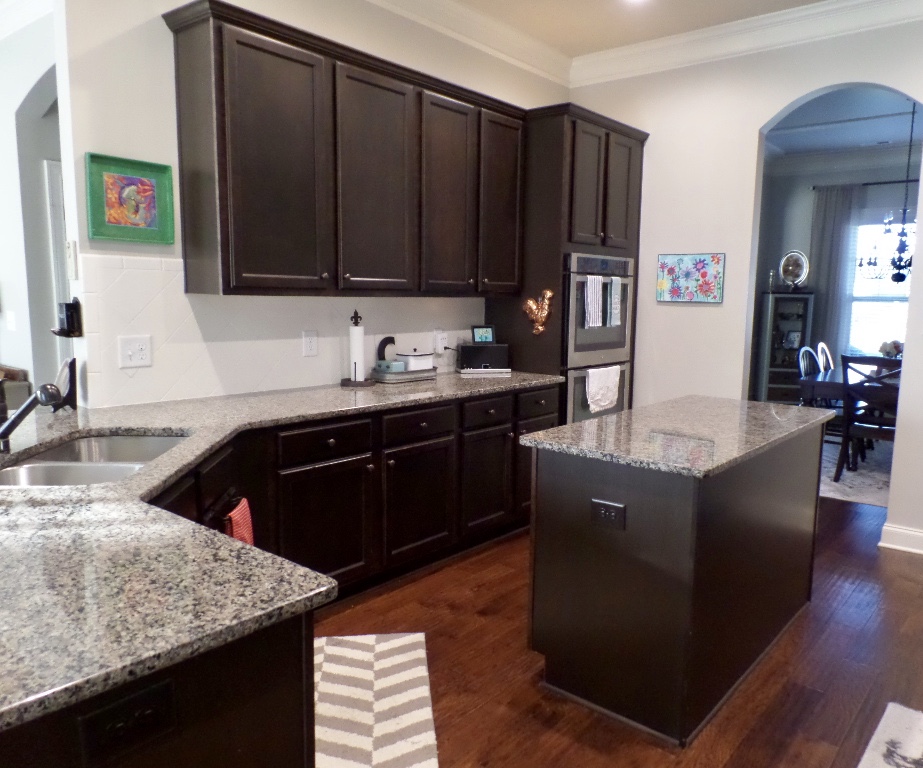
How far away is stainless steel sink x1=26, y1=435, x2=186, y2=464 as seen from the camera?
7.36 ft

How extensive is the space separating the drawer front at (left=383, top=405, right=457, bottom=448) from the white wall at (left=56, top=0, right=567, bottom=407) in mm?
636

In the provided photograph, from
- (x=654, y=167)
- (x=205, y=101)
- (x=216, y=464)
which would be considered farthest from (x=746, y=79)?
(x=216, y=464)

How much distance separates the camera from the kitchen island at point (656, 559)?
6.54 ft

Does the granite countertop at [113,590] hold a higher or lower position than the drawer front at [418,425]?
higher

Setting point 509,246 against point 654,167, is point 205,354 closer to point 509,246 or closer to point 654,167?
point 509,246

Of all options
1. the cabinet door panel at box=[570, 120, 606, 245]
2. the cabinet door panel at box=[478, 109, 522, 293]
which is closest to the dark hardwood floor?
the cabinet door panel at box=[478, 109, 522, 293]

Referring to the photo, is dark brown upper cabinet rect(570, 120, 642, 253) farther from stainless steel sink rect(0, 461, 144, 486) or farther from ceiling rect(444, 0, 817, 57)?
stainless steel sink rect(0, 461, 144, 486)

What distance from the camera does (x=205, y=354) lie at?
298 centimetres

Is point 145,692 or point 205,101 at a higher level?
point 205,101

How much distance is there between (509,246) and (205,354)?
1.77 meters

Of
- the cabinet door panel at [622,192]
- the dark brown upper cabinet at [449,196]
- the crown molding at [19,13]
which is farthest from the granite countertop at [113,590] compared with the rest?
the cabinet door panel at [622,192]

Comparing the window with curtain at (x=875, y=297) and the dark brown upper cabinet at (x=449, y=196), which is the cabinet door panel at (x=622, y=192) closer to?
the dark brown upper cabinet at (x=449, y=196)

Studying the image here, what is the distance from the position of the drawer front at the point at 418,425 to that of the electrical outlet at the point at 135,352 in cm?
98

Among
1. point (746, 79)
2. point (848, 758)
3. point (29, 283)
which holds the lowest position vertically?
point (848, 758)
